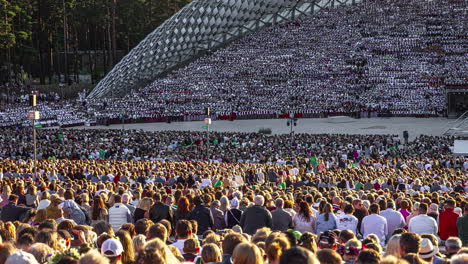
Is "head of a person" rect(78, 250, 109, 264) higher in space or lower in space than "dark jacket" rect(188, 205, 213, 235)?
higher

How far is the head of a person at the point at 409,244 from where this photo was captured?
Answer: 7000 millimetres

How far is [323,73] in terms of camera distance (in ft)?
217

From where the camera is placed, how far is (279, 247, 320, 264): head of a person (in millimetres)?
5297

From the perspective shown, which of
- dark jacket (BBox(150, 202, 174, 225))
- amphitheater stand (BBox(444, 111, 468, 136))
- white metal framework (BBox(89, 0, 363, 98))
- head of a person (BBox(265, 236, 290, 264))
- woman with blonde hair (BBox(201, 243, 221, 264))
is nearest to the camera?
head of a person (BBox(265, 236, 290, 264))

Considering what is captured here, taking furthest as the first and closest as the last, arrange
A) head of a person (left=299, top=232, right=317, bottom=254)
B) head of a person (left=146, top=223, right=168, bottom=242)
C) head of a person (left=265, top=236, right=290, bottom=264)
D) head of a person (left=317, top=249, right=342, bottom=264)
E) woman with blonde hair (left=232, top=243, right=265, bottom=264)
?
head of a person (left=146, top=223, right=168, bottom=242) < head of a person (left=299, top=232, right=317, bottom=254) < head of a person (left=265, top=236, right=290, bottom=264) < head of a person (left=317, top=249, right=342, bottom=264) < woman with blonde hair (left=232, top=243, right=265, bottom=264)

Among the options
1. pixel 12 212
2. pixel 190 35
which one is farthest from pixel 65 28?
pixel 12 212

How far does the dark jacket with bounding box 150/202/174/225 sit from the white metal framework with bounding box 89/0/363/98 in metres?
52.8

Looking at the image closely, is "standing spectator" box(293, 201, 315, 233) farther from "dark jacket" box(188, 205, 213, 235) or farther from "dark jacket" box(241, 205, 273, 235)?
"dark jacket" box(188, 205, 213, 235)

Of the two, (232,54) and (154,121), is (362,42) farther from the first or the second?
(154,121)

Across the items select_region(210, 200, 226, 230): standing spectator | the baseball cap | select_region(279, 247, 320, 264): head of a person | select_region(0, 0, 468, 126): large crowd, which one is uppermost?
select_region(0, 0, 468, 126): large crowd

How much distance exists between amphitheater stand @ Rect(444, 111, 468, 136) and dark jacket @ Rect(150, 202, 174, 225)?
34.2 metres

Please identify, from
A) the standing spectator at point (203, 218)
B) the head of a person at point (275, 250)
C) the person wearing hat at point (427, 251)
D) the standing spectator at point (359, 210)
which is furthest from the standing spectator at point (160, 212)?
the person wearing hat at point (427, 251)

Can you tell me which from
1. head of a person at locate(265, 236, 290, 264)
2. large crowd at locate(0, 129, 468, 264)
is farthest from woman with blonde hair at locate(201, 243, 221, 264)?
head of a person at locate(265, 236, 290, 264)

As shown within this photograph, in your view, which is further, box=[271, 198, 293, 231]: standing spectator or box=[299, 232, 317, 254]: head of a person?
box=[271, 198, 293, 231]: standing spectator
